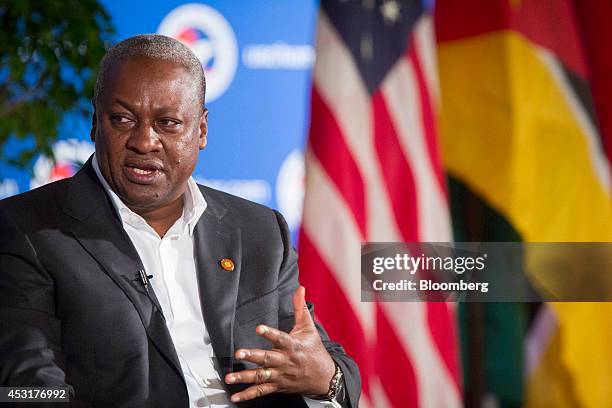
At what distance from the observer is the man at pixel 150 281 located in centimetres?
149

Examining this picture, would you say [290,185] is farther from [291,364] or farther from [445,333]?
[291,364]

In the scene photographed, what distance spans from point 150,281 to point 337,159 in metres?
1.01

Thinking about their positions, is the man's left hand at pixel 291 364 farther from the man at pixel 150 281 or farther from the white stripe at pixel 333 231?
the white stripe at pixel 333 231

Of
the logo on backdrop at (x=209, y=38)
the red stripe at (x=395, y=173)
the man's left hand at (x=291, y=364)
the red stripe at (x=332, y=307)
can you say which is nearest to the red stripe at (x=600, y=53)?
the red stripe at (x=395, y=173)

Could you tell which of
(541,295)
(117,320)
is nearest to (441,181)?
(541,295)

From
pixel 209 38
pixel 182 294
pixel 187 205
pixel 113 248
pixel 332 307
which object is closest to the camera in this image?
pixel 113 248

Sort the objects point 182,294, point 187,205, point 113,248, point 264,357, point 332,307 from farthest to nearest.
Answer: point 332,307 → point 187,205 → point 182,294 → point 113,248 → point 264,357

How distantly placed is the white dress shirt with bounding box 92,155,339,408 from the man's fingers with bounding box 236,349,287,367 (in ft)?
0.60

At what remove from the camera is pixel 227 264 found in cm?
171

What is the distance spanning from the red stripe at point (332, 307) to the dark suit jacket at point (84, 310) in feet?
2.64

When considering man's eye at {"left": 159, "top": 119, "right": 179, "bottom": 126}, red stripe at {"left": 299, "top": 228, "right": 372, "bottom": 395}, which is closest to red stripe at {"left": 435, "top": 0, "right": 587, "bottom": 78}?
red stripe at {"left": 299, "top": 228, "right": 372, "bottom": 395}

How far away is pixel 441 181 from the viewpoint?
2.53 meters

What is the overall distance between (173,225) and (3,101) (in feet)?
4.85

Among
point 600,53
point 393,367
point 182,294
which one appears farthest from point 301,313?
point 600,53
